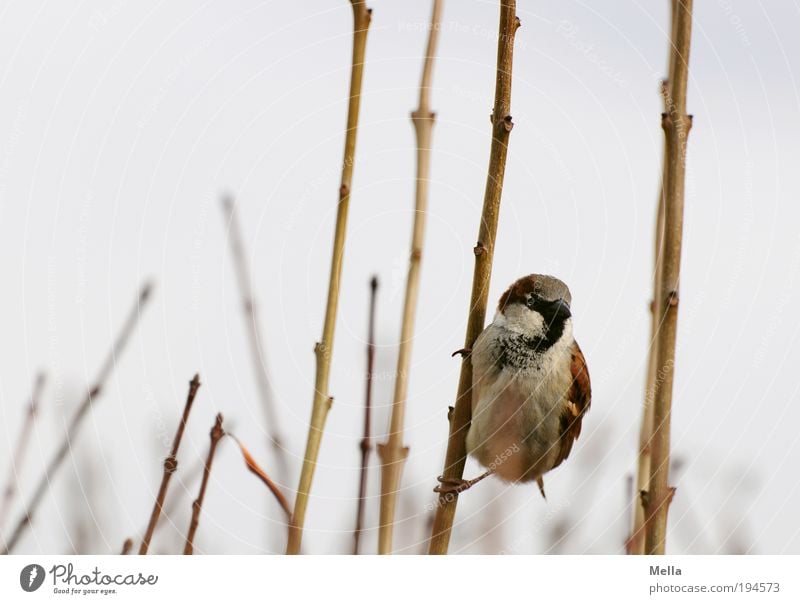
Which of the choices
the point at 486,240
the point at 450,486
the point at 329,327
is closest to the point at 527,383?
the point at 450,486

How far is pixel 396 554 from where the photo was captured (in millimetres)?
1111

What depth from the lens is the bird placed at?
4.13 feet

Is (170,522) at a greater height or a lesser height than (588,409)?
lesser

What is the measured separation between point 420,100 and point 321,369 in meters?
0.38

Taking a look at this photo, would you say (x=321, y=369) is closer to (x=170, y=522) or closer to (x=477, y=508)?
(x=170, y=522)

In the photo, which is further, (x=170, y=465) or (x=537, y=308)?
(x=537, y=308)

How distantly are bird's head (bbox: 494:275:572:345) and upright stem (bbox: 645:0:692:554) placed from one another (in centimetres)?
Answer: 35

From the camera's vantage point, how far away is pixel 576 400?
1.44m

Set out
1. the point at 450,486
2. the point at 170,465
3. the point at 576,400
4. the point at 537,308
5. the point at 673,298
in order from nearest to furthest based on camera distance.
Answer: the point at 170,465 < the point at 673,298 < the point at 450,486 < the point at 537,308 < the point at 576,400

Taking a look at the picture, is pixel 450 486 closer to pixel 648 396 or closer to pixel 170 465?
pixel 648 396

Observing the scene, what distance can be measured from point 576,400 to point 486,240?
0.60 meters

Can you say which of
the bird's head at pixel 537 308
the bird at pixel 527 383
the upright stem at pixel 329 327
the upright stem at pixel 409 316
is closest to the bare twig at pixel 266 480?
the upright stem at pixel 329 327
